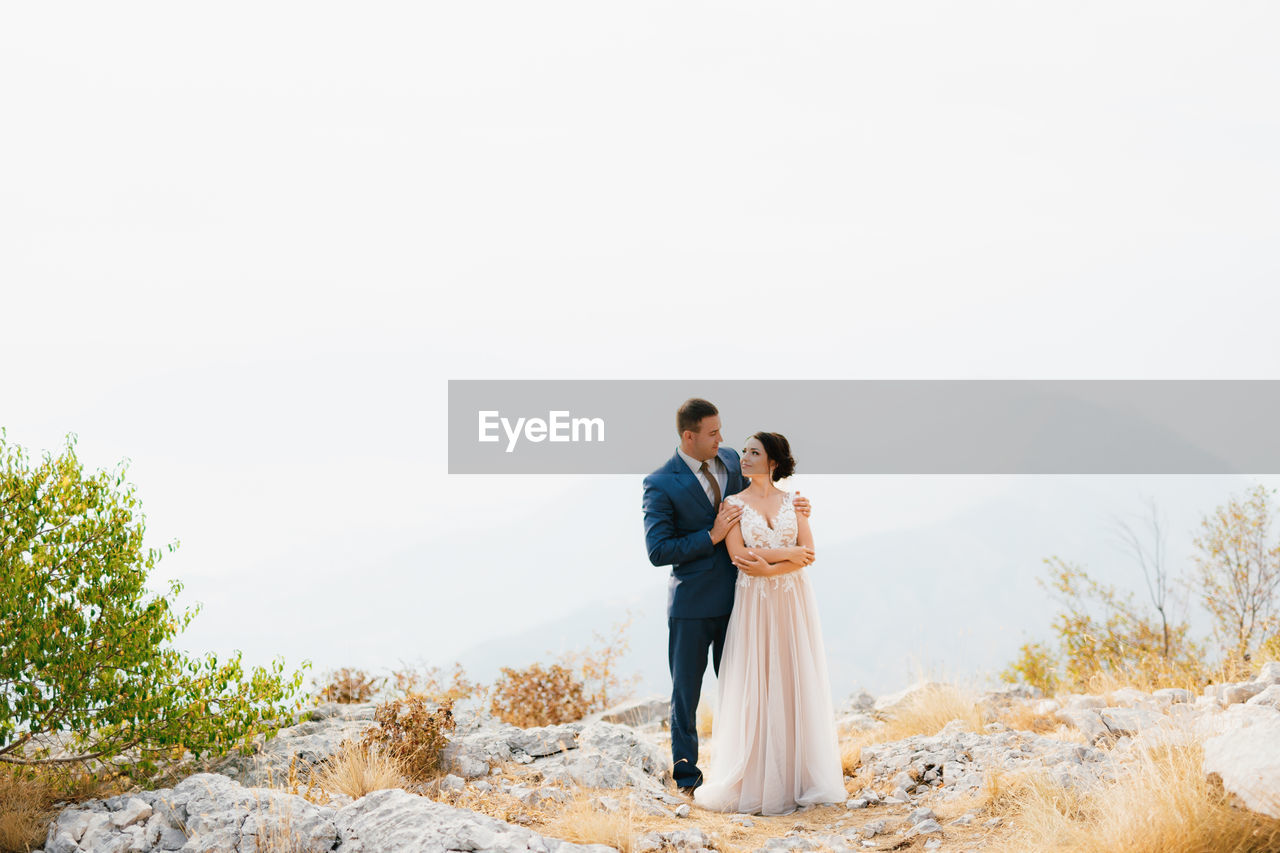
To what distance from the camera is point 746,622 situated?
772cm

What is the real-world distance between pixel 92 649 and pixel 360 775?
6.57 ft

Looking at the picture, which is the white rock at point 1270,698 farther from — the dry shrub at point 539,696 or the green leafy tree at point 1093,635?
the dry shrub at point 539,696

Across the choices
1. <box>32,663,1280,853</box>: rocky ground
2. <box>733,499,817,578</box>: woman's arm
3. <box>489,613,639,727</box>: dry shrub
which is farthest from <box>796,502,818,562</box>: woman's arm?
<box>489,613,639,727</box>: dry shrub

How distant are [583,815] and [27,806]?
3.61 meters

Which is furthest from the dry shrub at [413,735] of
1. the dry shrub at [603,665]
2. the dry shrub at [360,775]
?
the dry shrub at [603,665]

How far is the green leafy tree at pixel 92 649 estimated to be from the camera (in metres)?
6.84

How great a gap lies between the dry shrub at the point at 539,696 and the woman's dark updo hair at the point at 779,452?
5386 mm

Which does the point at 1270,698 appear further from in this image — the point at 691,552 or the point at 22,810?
the point at 22,810

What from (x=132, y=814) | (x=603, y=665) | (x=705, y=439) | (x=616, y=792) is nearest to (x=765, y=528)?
(x=705, y=439)

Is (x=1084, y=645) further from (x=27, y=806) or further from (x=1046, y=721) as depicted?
(x=27, y=806)

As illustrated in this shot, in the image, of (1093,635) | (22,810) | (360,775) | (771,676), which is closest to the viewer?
(22,810)

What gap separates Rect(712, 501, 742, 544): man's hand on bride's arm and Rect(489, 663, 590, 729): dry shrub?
499 cm

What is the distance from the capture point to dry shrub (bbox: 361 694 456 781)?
8000mm

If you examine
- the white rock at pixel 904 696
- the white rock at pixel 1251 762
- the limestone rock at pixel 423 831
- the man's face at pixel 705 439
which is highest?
the man's face at pixel 705 439
